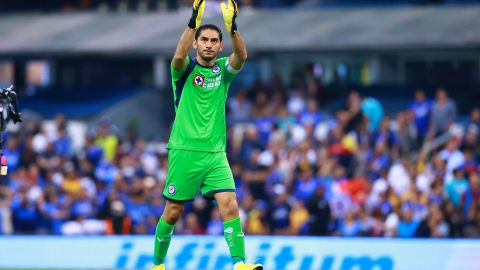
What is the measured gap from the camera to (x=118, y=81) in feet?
114

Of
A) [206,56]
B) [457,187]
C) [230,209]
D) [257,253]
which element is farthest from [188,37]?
[457,187]

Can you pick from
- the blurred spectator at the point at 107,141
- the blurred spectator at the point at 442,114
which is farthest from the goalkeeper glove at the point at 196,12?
the blurred spectator at the point at 107,141

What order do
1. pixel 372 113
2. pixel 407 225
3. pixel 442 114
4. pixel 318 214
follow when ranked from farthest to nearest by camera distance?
pixel 372 113
pixel 442 114
pixel 318 214
pixel 407 225

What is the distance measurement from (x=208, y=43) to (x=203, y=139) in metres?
0.93

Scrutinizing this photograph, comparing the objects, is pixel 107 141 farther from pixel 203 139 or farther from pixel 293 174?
pixel 203 139

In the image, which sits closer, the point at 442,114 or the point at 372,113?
the point at 442,114

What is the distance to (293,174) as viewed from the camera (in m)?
23.3

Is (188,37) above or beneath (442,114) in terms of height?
above

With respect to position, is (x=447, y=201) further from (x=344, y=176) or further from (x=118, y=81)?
(x=118, y=81)

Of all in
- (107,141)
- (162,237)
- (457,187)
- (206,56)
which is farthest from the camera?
(107,141)

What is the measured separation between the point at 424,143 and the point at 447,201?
118 inches

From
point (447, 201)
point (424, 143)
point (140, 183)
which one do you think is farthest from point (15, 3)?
point (447, 201)

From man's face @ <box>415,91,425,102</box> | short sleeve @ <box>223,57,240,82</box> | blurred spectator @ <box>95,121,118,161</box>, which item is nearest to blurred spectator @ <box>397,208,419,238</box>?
man's face @ <box>415,91,425,102</box>

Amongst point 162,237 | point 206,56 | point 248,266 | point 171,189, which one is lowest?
point 248,266
